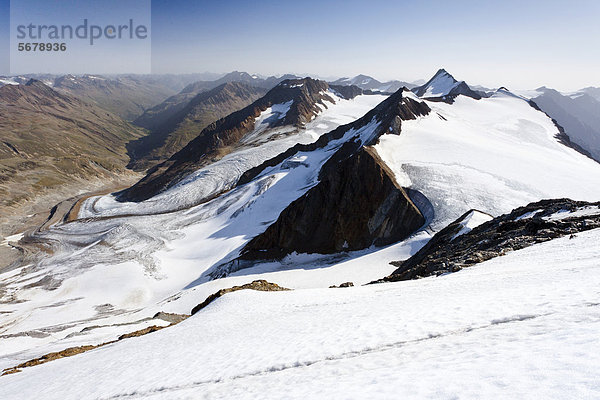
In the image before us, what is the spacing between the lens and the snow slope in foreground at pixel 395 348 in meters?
4.93

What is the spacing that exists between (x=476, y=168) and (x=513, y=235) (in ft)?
92.7

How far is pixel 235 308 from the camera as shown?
15.8 metres

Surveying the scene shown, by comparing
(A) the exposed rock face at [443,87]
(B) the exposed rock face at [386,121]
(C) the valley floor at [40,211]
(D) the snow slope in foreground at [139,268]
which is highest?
(A) the exposed rock face at [443,87]

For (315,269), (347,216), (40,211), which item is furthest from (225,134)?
(315,269)

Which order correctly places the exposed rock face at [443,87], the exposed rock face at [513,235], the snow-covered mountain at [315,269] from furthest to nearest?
the exposed rock face at [443,87] < the exposed rock face at [513,235] < the snow-covered mountain at [315,269]

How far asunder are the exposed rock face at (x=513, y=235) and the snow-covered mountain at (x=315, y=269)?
1.52 metres

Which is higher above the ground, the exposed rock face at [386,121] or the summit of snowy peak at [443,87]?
the summit of snowy peak at [443,87]

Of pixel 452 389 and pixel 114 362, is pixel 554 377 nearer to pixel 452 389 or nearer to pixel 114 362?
pixel 452 389

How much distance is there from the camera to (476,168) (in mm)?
42062

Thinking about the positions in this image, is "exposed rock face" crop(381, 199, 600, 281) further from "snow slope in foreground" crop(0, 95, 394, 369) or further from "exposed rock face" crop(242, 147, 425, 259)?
"exposed rock face" crop(242, 147, 425, 259)

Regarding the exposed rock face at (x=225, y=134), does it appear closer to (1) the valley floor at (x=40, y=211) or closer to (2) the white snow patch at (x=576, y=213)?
(1) the valley floor at (x=40, y=211)

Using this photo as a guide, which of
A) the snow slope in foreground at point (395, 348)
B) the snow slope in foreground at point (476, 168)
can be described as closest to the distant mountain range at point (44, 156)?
the snow slope in foreground at point (395, 348)

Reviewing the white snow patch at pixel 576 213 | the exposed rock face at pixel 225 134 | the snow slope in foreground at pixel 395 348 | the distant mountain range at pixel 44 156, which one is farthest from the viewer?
the distant mountain range at pixel 44 156

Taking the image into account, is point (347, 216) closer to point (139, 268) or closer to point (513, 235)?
point (513, 235)
